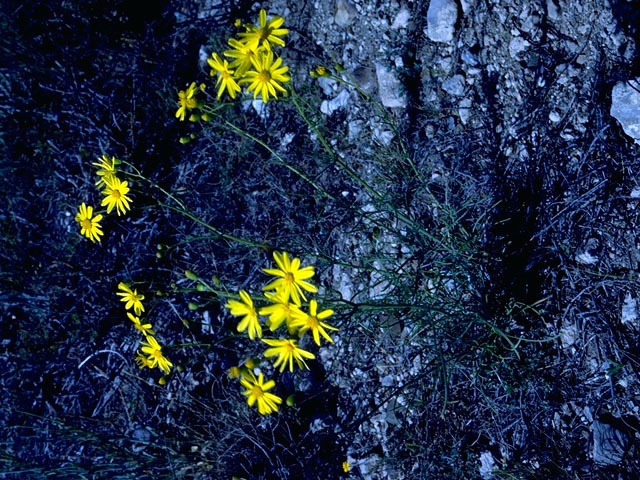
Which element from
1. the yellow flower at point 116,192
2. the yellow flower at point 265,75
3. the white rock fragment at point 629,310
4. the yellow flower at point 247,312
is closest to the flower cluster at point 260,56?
the yellow flower at point 265,75

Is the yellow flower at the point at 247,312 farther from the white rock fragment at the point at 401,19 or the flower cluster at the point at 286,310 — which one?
the white rock fragment at the point at 401,19

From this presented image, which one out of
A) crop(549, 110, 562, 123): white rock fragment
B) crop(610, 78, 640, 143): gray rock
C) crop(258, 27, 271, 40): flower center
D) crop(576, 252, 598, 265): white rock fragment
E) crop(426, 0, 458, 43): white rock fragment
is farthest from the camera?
crop(426, 0, 458, 43): white rock fragment

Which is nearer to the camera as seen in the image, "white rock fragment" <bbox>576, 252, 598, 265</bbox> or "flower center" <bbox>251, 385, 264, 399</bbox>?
"flower center" <bbox>251, 385, 264, 399</bbox>

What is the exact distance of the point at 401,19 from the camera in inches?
138

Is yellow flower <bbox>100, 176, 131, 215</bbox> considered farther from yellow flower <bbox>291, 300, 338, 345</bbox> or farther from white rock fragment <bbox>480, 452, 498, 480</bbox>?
white rock fragment <bbox>480, 452, 498, 480</bbox>

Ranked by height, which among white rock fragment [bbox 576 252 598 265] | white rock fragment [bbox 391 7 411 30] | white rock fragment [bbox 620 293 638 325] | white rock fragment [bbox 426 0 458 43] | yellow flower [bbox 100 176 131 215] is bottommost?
white rock fragment [bbox 620 293 638 325]

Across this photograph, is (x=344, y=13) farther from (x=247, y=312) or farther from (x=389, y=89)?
(x=247, y=312)

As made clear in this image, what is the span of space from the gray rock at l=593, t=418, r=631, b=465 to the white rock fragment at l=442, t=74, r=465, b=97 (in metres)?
2.20

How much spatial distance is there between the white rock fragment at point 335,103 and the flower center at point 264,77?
1.11 metres

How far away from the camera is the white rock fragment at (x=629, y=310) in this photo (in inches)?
115

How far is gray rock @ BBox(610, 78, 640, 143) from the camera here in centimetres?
290

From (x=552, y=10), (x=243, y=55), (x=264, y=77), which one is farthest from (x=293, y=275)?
(x=552, y=10)

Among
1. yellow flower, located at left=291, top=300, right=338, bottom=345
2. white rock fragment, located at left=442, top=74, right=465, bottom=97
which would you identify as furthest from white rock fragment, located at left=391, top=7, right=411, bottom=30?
yellow flower, located at left=291, top=300, right=338, bottom=345

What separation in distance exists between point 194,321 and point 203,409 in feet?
2.13
